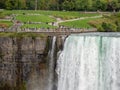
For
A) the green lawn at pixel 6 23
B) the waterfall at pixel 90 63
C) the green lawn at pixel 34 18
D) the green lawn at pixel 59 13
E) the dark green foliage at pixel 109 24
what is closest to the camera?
the waterfall at pixel 90 63

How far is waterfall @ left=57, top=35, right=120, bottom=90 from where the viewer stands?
3597cm

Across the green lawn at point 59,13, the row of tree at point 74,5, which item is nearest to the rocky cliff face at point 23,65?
the green lawn at point 59,13

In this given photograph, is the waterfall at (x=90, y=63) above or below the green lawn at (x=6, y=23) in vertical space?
below

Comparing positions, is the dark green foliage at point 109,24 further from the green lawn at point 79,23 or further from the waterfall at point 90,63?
the waterfall at point 90,63

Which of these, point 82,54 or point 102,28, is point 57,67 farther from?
point 102,28

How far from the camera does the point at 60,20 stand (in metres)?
63.2

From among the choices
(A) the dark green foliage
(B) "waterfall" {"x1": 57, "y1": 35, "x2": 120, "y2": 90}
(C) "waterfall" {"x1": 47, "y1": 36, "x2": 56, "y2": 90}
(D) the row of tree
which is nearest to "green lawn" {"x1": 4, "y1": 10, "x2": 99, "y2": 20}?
(A) the dark green foliage

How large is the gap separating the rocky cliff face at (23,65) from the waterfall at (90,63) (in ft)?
5.62

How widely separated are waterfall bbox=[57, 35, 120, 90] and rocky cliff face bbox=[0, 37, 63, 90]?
171 cm

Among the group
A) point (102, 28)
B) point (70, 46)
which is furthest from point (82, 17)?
point (70, 46)

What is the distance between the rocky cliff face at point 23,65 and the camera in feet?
124

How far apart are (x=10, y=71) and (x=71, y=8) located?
42517 millimetres

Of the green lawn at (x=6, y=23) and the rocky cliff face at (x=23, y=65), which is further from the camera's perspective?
the green lawn at (x=6, y=23)

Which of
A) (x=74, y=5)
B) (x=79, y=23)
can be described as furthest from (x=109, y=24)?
(x=74, y=5)
